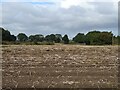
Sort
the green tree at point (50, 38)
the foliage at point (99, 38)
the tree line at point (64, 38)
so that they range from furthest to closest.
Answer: the foliage at point (99, 38), the green tree at point (50, 38), the tree line at point (64, 38)

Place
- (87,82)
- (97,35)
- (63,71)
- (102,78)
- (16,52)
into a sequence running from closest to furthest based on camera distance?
(87,82) → (102,78) → (63,71) → (16,52) → (97,35)

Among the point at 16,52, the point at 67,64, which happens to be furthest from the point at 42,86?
the point at 16,52

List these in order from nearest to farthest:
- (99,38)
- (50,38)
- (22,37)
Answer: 1. (22,37)
2. (50,38)
3. (99,38)

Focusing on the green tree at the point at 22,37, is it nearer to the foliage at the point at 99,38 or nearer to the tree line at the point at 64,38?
the tree line at the point at 64,38

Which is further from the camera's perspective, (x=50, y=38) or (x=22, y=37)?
(x=50, y=38)

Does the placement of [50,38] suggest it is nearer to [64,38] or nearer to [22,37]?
[64,38]

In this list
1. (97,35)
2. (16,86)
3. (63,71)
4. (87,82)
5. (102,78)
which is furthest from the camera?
(97,35)

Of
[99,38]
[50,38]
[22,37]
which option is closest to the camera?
[22,37]

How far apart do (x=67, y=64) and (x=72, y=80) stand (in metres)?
3.51

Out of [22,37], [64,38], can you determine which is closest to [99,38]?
[64,38]

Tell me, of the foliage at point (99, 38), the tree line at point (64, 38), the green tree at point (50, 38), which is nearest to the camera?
the tree line at point (64, 38)

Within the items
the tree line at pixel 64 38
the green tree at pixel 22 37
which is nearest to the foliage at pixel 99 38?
the tree line at pixel 64 38

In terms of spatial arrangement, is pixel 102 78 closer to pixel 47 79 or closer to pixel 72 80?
pixel 72 80

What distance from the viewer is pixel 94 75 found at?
8.73 meters
